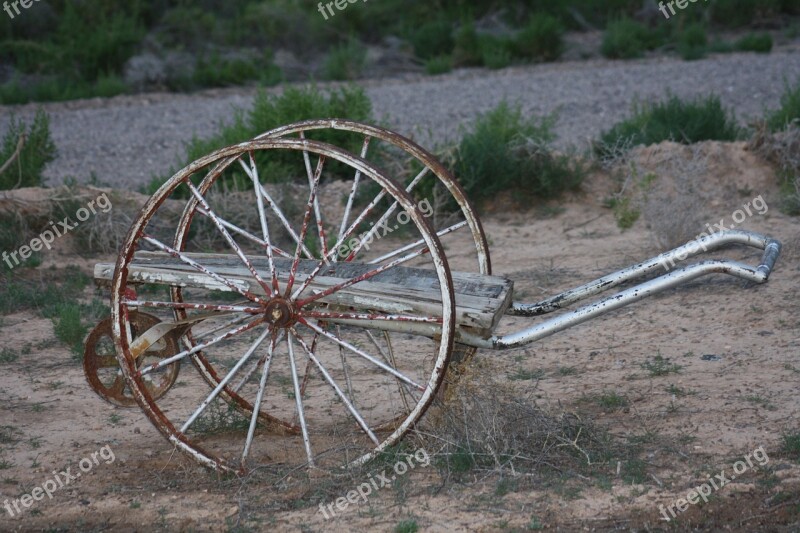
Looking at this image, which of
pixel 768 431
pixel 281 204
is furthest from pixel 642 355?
pixel 281 204

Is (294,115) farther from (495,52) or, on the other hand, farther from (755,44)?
(755,44)

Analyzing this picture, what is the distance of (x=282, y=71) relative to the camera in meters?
13.9

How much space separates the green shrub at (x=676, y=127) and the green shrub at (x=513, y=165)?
20.0 inches

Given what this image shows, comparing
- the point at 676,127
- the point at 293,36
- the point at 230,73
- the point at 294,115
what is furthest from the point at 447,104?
the point at 293,36

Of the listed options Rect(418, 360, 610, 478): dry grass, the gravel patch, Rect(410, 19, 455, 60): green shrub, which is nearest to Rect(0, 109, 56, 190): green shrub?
the gravel patch

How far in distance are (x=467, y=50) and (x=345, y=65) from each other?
6.49 ft

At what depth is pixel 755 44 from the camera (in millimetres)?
13742

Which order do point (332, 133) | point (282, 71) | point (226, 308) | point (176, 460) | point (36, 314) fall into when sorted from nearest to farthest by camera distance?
point (226, 308)
point (176, 460)
point (36, 314)
point (332, 133)
point (282, 71)

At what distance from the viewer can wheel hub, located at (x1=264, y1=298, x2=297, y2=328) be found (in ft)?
11.9

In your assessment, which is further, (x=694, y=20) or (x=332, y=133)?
(x=694, y=20)

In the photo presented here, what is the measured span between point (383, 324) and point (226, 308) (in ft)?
1.96

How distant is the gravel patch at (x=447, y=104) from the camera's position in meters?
9.35

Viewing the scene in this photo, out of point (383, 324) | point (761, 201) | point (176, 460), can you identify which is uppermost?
point (383, 324)

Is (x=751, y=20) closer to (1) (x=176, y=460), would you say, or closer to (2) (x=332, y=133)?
(2) (x=332, y=133)
